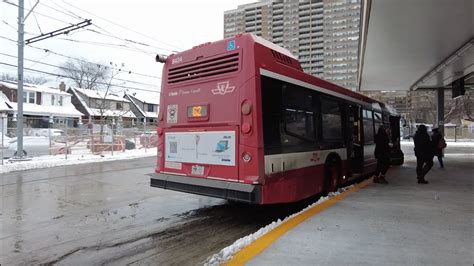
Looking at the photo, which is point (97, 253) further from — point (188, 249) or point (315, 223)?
point (315, 223)

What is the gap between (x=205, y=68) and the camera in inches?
270

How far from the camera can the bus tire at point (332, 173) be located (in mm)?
8336

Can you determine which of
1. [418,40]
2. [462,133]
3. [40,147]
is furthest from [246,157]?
[462,133]

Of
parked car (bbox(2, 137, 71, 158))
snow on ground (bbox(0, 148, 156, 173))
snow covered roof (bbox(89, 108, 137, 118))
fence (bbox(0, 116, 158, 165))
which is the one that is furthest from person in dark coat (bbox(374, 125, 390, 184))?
snow covered roof (bbox(89, 108, 137, 118))

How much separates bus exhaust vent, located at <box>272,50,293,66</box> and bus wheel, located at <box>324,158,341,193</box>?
8.50ft

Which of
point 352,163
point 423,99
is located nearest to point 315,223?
point 352,163

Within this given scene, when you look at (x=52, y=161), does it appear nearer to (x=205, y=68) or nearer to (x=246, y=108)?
(x=205, y=68)

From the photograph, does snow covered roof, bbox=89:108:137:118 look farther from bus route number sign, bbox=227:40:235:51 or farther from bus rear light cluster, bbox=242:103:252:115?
bus rear light cluster, bbox=242:103:252:115

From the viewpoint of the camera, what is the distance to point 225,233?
19.6 feet

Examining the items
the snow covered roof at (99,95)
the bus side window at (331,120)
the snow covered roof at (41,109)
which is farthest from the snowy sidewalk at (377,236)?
the snow covered roof at (99,95)

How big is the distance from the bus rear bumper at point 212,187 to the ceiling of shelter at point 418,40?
5701 millimetres

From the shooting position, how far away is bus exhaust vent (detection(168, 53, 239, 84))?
6.37 m

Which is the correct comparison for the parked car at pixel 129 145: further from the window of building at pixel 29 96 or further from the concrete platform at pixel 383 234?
the window of building at pixel 29 96

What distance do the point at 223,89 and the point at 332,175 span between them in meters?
3.79
